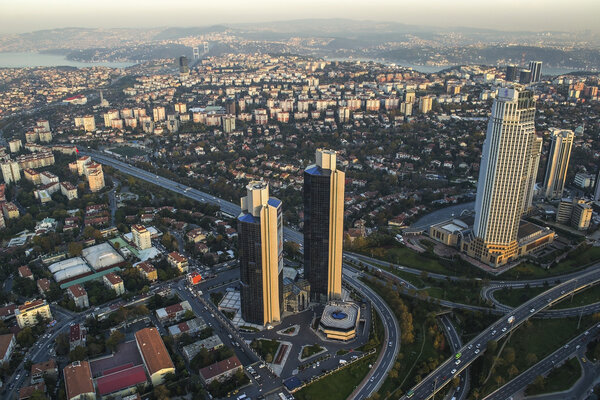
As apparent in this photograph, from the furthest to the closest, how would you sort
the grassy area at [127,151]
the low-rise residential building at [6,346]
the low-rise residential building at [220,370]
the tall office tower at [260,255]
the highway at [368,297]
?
1. the grassy area at [127,151]
2. the tall office tower at [260,255]
3. the low-rise residential building at [6,346]
4. the highway at [368,297]
5. the low-rise residential building at [220,370]

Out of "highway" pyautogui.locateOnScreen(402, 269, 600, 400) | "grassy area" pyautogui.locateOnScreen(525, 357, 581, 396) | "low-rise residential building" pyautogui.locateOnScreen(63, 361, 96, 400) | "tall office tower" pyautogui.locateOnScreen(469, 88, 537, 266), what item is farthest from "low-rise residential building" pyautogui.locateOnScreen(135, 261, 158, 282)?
"grassy area" pyautogui.locateOnScreen(525, 357, 581, 396)

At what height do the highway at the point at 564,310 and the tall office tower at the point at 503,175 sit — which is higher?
the tall office tower at the point at 503,175

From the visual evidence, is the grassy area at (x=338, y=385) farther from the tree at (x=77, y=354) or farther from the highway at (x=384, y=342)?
the tree at (x=77, y=354)

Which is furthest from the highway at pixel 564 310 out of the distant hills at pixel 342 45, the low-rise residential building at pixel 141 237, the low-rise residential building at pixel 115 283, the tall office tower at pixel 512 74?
Result: the distant hills at pixel 342 45

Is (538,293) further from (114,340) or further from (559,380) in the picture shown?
(114,340)

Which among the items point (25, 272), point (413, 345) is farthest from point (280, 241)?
point (25, 272)

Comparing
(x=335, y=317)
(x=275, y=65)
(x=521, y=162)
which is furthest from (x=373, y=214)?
(x=275, y=65)

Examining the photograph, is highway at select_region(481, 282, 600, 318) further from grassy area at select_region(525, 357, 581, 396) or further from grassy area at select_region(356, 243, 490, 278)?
grassy area at select_region(525, 357, 581, 396)

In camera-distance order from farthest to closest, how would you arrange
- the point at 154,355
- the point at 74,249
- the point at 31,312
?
the point at 74,249 < the point at 31,312 < the point at 154,355
